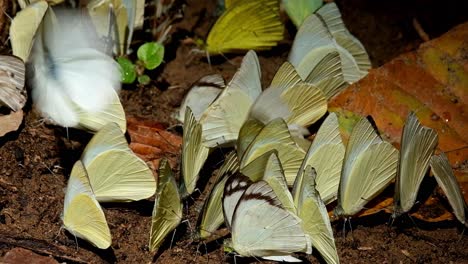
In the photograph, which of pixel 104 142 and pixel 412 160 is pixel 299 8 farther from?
pixel 104 142

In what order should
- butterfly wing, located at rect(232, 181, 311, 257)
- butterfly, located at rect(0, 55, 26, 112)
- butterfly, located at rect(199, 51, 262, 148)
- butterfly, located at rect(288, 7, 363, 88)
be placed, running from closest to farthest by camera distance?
butterfly wing, located at rect(232, 181, 311, 257) → butterfly, located at rect(0, 55, 26, 112) → butterfly, located at rect(199, 51, 262, 148) → butterfly, located at rect(288, 7, 363, 88)

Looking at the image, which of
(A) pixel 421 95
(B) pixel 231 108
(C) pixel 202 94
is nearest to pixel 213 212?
(B) pixel 231 108

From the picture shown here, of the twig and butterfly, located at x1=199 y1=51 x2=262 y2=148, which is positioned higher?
butterfly, located at x1=199 y1=51 x2=262 y2=148

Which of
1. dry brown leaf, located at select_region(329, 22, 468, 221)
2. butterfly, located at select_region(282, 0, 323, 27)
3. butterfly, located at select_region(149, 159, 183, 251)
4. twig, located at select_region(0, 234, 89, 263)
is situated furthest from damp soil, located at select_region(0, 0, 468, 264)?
butterfly, located at select_region(282, 0, 323, 27)

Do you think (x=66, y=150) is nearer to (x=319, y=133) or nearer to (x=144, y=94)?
(x=144, y=94)

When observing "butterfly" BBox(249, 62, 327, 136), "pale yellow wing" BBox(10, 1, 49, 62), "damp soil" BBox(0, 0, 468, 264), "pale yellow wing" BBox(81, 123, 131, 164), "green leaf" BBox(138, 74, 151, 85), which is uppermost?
"pale yellow wing" BBox(10, 1, 49, 62)

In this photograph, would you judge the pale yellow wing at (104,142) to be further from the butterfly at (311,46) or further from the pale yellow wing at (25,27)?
the butterfly at (311,46)

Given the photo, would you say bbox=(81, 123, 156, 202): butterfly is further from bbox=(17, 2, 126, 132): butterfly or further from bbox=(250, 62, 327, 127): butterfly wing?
bbox=(250, 62, 327, 127): butterfly wing

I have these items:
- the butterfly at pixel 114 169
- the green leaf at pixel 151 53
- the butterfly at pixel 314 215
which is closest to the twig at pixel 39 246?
the butterfly at pixel 114 169
